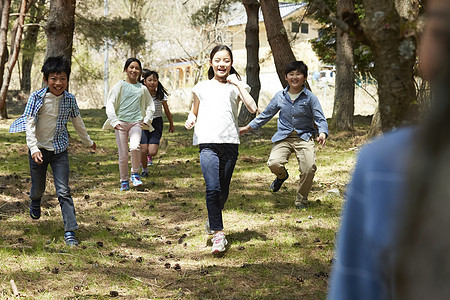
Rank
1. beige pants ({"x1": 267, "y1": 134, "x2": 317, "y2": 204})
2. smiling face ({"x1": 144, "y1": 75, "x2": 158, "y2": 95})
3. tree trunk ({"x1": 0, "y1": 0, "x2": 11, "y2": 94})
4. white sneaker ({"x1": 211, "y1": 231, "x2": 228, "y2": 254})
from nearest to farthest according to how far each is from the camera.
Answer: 1. white sneaker ({"x1": 211, "y1": 231, "x2": 228, "y2": 254})
2. beige pants ({"x1": 267, "y1": 134, "x2": 317, "y2": 204})
3. smiling face ({"x1": 144, "y1": 75, "x2": 158, "y2": 95})
4. tree trunk ({"x1": 0, "y1": 0, "x2": 11, "y2": 94})

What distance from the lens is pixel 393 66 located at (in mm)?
1775

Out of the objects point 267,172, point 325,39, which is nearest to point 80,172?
point 267,172

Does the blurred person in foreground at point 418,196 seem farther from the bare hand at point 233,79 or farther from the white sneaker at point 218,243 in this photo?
the bare hand at point 233,79

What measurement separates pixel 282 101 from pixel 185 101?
32.1 meters

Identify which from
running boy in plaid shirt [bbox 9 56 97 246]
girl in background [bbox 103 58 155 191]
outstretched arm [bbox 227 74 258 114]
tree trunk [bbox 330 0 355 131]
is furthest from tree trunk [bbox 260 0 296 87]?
running boy in plaid shirt [bbox 9 56 97 246]

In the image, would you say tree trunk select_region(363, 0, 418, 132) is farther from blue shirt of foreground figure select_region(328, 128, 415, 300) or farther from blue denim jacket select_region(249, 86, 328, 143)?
blue denim jacket select_region(249, 86, 328, 143)

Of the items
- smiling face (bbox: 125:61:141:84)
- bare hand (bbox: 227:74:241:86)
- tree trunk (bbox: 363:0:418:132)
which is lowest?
tree trunk (bbox: 363:0:418:132)

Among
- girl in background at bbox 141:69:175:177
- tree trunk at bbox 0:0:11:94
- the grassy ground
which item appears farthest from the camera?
tree trunk at bbox 0:0:11:94

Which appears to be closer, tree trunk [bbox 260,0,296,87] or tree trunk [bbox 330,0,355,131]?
tree trunk [bbox 260,0,296,87]

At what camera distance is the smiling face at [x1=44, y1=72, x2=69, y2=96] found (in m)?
6.20

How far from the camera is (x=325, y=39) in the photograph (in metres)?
24.5

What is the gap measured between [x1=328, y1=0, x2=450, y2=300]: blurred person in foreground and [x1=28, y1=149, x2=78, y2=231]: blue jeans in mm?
5555

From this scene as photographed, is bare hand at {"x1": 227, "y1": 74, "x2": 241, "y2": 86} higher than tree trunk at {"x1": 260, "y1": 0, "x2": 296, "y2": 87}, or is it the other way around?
tree trunk at {"x1": 260, "y1": 0, "x2": 296, "y2": 87}

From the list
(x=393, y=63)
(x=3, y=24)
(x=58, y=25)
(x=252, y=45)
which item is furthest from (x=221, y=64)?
(x=3, y=24)
